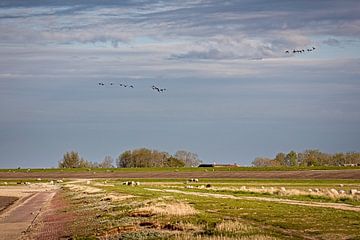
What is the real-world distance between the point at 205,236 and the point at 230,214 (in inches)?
425

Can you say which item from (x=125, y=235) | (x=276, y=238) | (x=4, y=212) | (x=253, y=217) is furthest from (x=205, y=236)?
(x=4, y=212)

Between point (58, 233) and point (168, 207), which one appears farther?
point (168, 207)

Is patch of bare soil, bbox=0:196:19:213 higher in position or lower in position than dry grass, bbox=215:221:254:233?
higher

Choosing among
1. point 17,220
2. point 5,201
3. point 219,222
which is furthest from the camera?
point 5,201

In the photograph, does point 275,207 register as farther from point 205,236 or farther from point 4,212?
point 4,212

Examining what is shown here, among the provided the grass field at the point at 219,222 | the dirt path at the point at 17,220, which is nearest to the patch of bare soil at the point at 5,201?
the dirt path at the point at 17,220

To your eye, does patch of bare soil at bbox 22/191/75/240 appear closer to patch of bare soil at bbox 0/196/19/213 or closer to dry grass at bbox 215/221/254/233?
dry grass at bbox 215/221/254/233

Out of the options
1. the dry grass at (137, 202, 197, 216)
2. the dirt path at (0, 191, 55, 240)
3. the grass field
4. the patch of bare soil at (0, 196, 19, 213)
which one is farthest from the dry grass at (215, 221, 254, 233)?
the patch of bare soil at (0, 196, 19, 213)

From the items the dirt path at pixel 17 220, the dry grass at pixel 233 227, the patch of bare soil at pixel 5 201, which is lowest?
the dry grass at pixel 233 227

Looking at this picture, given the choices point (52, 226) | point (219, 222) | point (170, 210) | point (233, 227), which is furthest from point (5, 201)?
point (233, 227)

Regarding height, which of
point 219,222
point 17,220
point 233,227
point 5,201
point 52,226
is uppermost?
point 5,201

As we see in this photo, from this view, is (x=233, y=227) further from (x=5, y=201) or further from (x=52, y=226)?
(x=5, y=201)

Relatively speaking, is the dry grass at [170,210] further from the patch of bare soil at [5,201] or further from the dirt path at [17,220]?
the patch of bare soil at [5,201]

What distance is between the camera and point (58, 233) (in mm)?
42000
